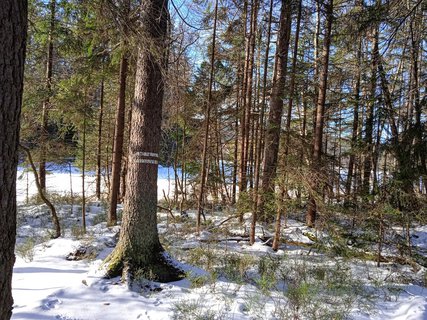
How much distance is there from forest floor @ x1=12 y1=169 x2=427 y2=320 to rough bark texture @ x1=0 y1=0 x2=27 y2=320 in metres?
1.53

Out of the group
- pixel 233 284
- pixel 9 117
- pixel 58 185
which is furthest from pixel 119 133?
pixel 58 185

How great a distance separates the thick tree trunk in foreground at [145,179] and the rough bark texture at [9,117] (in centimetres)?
215

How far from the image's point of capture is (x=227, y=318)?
9.93 feet

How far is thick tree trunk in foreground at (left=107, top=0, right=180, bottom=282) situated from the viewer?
393cm

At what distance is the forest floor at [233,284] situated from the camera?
10.3 ft

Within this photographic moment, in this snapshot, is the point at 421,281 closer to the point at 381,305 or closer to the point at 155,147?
the point at 381,305

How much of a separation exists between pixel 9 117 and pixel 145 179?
2.39 m

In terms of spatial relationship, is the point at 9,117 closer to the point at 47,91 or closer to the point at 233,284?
the point at 233,284

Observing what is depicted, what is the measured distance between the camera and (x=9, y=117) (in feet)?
5.70

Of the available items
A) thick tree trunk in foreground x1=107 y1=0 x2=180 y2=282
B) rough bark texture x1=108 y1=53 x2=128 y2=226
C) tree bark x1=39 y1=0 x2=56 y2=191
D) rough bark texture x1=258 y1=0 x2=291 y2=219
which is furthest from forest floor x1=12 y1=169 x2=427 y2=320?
tree bark x1=39 y1=0 x2=56 y2=191

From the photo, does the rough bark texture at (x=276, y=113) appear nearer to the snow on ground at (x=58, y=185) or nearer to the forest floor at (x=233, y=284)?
the forest floor at (x=233, y=284)

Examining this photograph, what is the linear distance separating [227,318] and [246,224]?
458cm

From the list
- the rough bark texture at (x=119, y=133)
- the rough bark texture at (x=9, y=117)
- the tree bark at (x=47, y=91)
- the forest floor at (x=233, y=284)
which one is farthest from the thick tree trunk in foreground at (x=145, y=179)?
the tree bark at (x=47, y=91)

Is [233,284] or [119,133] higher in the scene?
[119,133]
